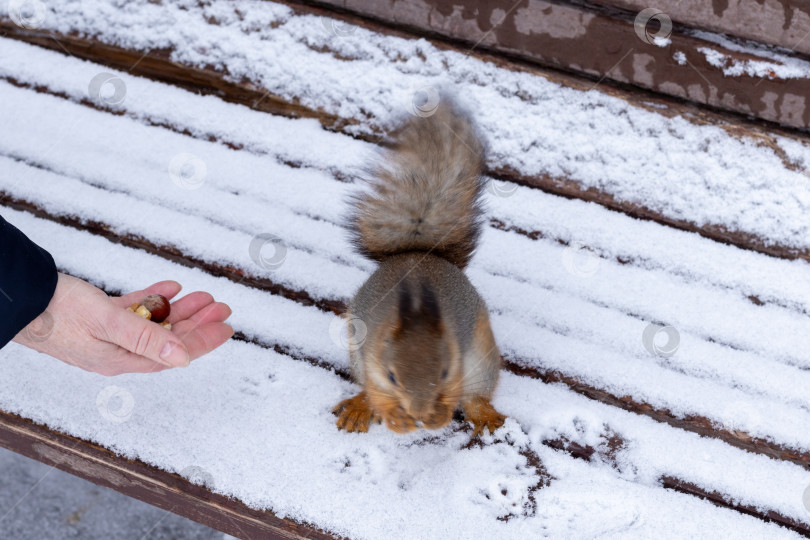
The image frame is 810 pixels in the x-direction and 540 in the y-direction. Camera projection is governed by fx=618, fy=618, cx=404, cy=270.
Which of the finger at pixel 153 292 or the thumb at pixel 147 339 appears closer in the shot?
the thumb at pixel 147 339

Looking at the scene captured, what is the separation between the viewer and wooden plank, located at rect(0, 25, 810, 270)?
1.98 metres

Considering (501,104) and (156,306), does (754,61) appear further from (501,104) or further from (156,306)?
(156,306)

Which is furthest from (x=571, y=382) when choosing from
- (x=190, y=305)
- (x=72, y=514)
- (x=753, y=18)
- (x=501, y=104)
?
(x=72, y=514)

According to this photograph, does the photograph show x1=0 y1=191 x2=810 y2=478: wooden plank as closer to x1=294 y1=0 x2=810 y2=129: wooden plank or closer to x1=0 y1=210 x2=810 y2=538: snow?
x1=0 y1=210 x2=810 y2=538: snow

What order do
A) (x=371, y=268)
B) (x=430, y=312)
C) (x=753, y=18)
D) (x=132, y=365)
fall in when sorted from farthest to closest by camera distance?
(x=753, y=18)
(x=371, y=268)
(x=132, y=365)
(x=430, y=312)

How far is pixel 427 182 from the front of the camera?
→ 162 centimetres

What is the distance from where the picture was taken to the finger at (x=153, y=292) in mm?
1751

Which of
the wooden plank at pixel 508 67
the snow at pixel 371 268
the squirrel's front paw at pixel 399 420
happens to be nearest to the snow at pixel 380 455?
the snow at pixel 371 268

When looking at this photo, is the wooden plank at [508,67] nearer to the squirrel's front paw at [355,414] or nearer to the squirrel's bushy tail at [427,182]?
the squirrel's bushy tail at [427,182]

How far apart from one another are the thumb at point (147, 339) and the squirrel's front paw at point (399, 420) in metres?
0.52

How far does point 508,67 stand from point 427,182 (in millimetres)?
820

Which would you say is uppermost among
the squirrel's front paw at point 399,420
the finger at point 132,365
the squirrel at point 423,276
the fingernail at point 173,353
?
the squirrel at point 423,276

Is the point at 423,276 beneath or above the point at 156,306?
above

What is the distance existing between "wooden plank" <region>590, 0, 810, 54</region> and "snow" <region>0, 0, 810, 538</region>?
33cm
